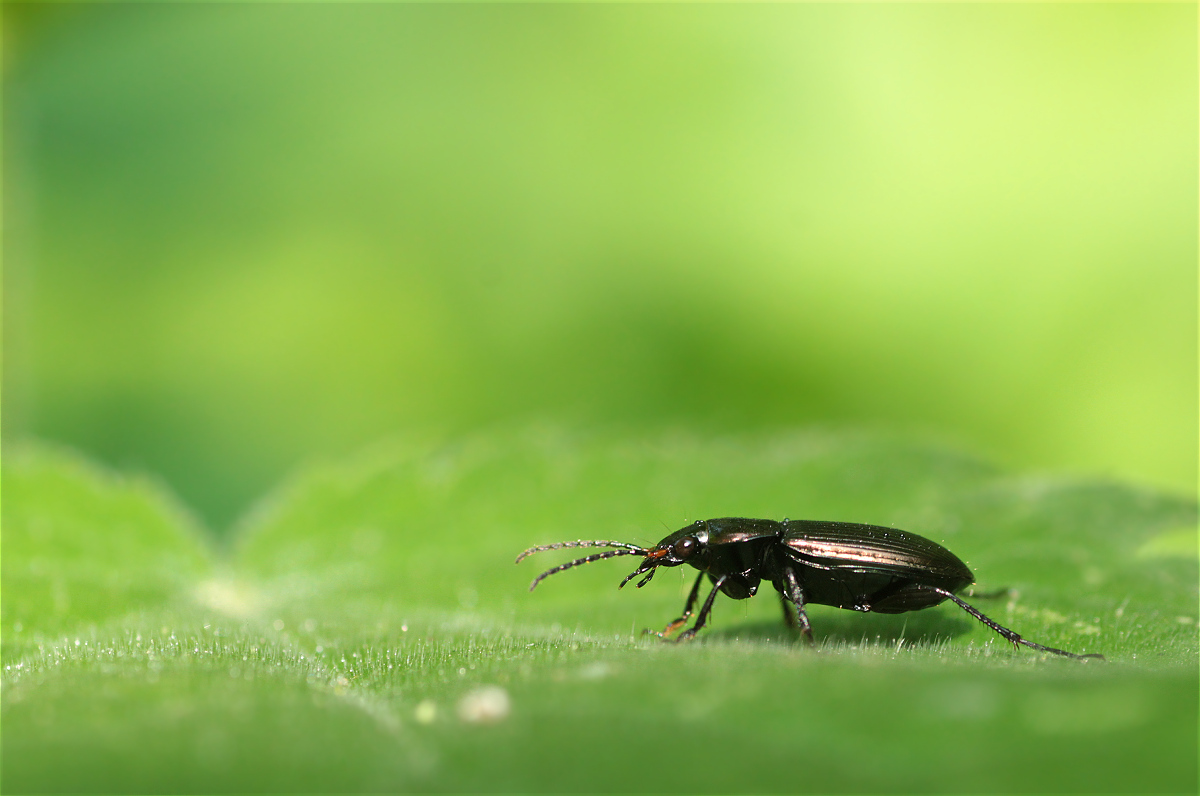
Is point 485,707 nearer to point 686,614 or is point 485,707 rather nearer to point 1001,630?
point 686,614

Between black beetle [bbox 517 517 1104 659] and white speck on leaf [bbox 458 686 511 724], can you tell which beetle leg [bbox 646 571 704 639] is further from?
white speck on leaf [bbox 458 686 511 724]

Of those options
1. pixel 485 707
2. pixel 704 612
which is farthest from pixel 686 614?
pixel 485 707

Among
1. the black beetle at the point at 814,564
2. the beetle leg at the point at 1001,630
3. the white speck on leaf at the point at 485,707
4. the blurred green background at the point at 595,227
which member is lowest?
the white speck on leaf at the point at 485,707

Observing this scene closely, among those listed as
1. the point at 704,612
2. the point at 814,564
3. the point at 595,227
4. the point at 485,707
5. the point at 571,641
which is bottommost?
the point at 485,707

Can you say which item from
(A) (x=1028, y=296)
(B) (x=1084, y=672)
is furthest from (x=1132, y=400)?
(B) (x=1084, y=672)

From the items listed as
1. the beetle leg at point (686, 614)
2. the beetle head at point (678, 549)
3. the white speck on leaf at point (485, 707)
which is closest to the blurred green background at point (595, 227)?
the beetle leg at point (686, 614)

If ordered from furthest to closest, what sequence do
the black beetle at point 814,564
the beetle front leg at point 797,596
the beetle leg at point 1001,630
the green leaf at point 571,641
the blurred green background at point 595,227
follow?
1. the blurred green background at point 595,227
2. the black beetle at point 814,564
3. the beetle front leg at point 797,596
4. the beetle leg at point 1001,630
5. the green leaf at point 571,641

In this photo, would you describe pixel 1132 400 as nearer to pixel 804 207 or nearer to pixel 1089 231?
pixel 1089 231

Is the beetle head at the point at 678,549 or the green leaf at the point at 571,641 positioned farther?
the beetle head at the point at 678,549

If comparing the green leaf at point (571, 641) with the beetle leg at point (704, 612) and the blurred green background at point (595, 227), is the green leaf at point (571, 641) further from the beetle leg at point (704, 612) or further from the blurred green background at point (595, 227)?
the blurred green background at point (595, 227)
